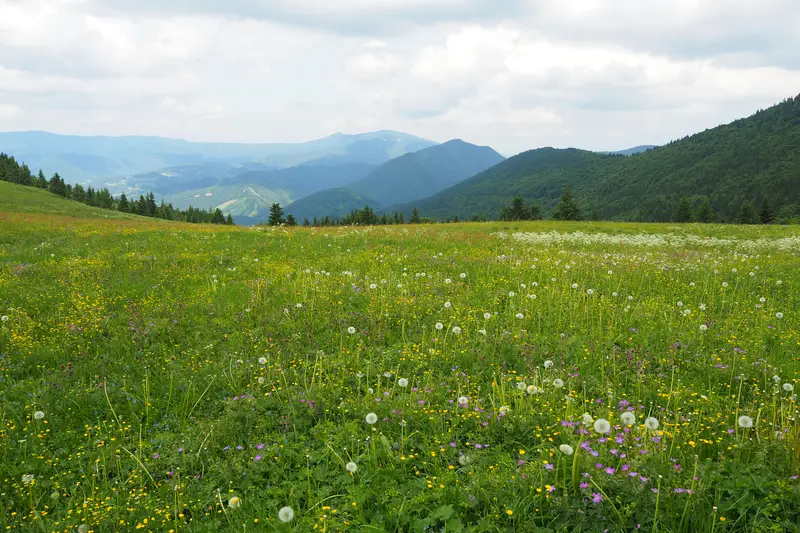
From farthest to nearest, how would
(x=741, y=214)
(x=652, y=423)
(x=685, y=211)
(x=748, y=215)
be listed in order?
1. (x=685, y=211)
2. (x=741, y=214)
3. (x=748, y=215)
4. (x=652, y=423)

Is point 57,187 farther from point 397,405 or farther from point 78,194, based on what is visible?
point 397,405

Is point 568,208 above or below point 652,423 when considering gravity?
above

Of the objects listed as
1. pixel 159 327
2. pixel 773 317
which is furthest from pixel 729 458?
pixel 159 327

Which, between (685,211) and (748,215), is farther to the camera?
(685,211)

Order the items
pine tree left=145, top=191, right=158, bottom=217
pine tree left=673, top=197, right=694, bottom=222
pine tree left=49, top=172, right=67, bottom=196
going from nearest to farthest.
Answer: pine tree left=673, top=197, right=694, bottom=222, pine tree left=49, top=172, right=67, bottom=196, pine tree left=145, top=191, right=158, bottom=217

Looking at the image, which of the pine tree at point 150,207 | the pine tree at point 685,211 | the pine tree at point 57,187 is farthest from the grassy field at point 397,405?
the pine tree at point 150,207

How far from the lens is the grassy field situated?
3.47 meters

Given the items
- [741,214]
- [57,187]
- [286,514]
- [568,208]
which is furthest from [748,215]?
[57,187]

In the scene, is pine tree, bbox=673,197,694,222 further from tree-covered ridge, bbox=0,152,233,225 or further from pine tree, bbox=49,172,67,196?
pine tree, bbox=49,172,67,196

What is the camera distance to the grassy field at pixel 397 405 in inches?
137

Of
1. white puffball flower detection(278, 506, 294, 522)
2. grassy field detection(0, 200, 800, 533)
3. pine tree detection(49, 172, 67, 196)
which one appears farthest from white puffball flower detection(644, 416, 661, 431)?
pine tree detection(49, 172, 67, 196)

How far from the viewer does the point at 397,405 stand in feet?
16.3

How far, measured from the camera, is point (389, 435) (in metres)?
4.51

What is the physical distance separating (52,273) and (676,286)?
1639 cm
